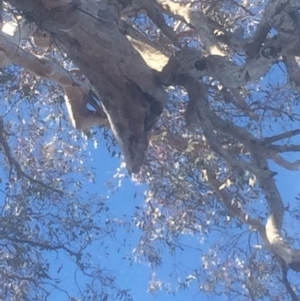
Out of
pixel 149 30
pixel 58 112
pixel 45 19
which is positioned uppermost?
pixel 149 30

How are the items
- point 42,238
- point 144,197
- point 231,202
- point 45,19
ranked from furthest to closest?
point 144,197 < point 42,238 < point 231,202 < point 45,19

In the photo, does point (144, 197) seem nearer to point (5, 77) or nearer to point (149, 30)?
point (149, 30)

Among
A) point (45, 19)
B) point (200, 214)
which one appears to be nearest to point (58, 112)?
point (200, 214)

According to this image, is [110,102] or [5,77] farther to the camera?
[110,102]

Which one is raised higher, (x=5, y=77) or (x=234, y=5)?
(x=234, y=5)

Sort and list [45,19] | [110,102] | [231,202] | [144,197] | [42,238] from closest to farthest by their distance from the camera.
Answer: [45,19] → [110,102] → [231,202] → [42,238] → [144,197]

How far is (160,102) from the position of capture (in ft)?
18.9

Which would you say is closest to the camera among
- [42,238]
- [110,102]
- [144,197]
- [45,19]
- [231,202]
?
[45,19]

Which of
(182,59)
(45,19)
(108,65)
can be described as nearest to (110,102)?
(108,65)

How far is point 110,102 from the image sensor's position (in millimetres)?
5668

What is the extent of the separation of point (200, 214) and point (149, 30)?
2117 mm

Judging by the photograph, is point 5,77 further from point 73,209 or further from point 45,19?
point 73,209

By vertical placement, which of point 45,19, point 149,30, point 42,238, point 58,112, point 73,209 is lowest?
point 45,19

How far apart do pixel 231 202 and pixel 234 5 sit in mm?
2076
